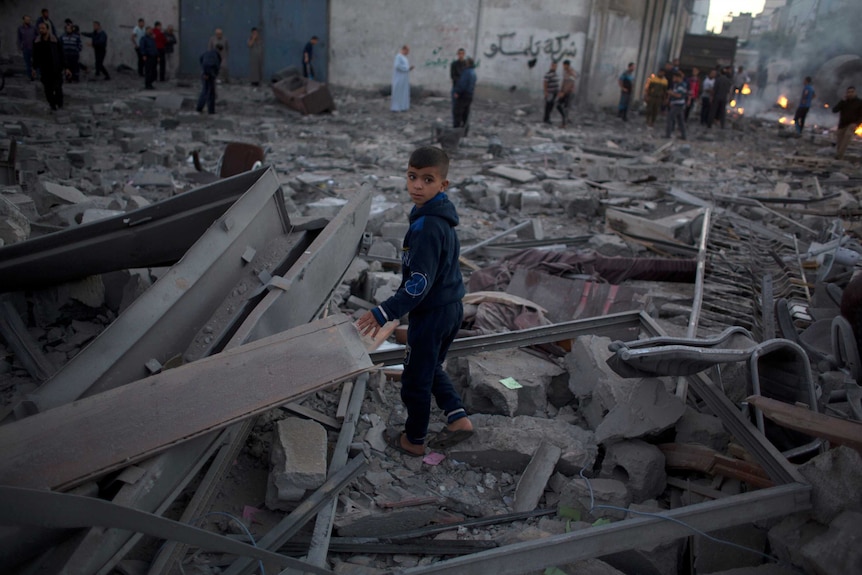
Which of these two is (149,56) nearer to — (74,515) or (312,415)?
(312,415)

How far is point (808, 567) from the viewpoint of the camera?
2324 millimetres

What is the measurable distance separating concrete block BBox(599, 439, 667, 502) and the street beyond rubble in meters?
0.01

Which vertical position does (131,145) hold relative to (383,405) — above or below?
above

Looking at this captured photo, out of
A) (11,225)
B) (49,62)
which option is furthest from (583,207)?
(49,62)

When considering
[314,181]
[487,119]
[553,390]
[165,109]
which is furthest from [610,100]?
[553,390]

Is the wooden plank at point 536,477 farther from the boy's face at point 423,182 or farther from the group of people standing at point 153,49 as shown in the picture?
the group of people standing at point 153,49

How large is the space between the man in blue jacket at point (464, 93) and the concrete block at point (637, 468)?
12282 mm

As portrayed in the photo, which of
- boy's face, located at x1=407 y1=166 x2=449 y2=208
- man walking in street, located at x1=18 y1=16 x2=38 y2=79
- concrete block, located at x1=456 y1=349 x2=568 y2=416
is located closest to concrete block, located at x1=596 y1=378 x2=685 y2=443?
concrete block, located at x1=456 y1=349 x2=568 y2=416

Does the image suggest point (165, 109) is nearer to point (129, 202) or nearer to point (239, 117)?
point (239, 117)

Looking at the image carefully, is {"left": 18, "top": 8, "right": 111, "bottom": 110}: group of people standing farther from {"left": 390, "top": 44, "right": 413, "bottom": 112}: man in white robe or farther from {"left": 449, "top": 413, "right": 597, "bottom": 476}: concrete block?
{"left": 449, "top": 413, "right": 597, "bottom": 476}: concrete block

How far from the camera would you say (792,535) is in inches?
98.0

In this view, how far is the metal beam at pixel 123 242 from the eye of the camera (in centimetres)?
324

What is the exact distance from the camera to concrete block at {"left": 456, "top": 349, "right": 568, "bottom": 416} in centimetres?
369

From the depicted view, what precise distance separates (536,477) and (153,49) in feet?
64.4
